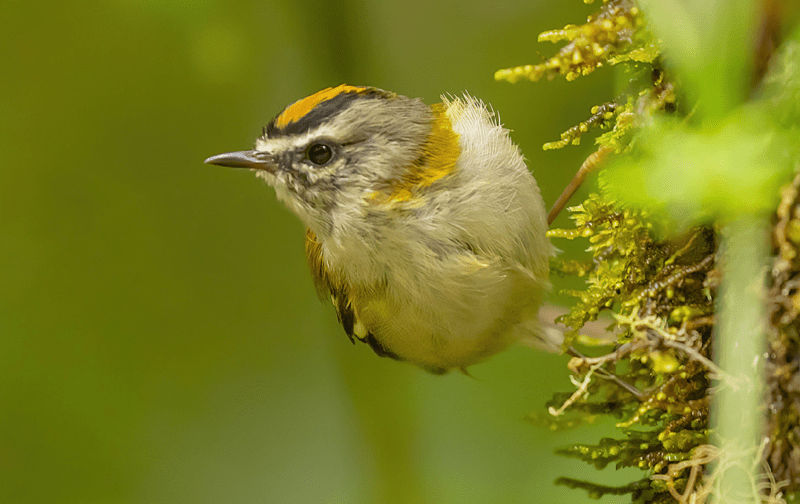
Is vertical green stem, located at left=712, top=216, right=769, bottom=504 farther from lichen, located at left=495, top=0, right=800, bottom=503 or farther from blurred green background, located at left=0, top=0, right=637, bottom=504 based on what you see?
blurred green background, located at left=0, top=0, right=637, bottom=504

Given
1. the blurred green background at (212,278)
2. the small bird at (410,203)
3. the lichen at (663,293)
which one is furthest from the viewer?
the blurred green background at (212,278)

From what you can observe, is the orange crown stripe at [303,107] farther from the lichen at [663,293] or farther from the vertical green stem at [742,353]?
the vertical green stem at [742,353]

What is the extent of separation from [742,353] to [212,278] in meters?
1.05

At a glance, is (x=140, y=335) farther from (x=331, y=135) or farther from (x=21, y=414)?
(x=331, y=135)

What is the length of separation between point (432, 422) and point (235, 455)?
505 mm

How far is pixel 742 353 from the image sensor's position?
372mm

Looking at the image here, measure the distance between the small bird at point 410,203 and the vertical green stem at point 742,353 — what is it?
29 cm

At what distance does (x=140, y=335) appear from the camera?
101 centimetres

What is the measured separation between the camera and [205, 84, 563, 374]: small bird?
1.94 feet

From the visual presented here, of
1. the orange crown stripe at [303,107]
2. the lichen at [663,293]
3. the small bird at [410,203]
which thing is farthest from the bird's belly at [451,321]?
the orange crown stripe at [303,107]

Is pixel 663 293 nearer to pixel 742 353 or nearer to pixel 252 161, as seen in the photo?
pixel 742 353

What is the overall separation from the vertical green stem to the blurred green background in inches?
11.1

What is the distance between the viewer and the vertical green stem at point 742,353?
0.36 m

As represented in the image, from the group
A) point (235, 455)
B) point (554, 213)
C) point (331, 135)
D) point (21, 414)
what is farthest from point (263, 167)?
point (235, 455)
